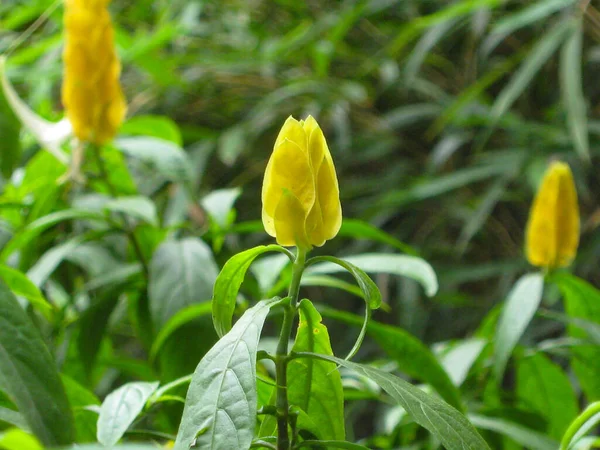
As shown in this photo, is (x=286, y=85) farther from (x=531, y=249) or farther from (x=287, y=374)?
(x=287, y=374)

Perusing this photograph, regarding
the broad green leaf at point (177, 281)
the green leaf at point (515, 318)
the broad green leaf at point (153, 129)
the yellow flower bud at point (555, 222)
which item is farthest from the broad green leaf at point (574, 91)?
the broad green leaf at point (177, 281)

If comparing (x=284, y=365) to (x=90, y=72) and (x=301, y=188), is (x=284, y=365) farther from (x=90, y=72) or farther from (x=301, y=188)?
(x=90, y=72)

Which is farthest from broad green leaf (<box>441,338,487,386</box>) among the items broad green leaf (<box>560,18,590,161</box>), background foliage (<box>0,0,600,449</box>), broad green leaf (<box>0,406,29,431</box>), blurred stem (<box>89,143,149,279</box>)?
broad green leaf (<box>560,18,590,161</box>)

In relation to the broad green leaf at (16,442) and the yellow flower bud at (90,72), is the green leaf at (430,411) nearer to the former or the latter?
the broad green leaf at (16,442)

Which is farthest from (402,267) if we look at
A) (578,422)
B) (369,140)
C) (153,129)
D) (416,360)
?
(369,140)

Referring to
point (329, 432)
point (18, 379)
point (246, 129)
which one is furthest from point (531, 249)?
point (246, 129)
